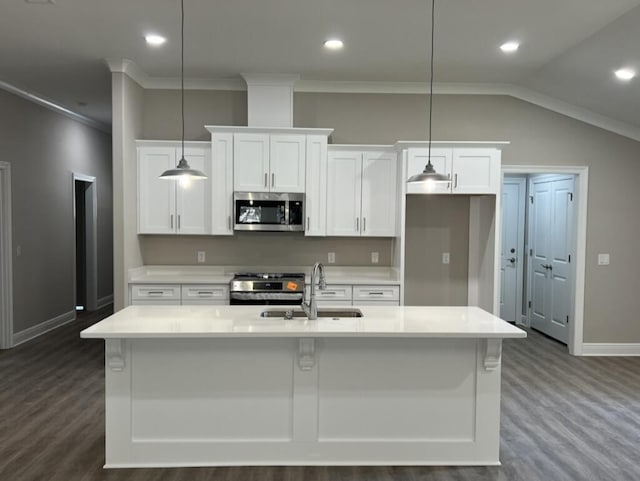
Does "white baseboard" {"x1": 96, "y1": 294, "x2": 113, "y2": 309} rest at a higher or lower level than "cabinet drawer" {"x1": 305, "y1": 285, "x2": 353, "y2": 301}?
lower

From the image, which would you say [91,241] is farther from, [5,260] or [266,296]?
[266,296]

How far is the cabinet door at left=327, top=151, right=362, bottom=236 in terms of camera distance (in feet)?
16.8

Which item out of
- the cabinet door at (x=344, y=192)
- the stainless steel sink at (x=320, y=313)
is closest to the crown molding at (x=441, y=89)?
the cabinet door at (x=344, y=192)

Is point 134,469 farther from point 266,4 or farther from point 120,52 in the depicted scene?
point 120,52

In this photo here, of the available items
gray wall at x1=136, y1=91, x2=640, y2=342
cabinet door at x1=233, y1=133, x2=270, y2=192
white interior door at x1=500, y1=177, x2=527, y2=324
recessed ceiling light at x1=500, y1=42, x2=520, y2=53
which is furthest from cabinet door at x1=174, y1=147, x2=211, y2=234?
white interior door at x1=500, y1=177, x2=527, y2=324

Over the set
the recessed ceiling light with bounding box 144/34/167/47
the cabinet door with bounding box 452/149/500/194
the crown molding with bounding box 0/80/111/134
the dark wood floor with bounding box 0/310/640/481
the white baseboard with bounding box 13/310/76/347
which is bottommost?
the dark wood floor with bounding box 0/310/640/481

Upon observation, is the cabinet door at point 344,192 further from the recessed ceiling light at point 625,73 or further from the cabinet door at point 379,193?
the recessed ceiling light at point 625,73

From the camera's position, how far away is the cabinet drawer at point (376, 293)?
493cm

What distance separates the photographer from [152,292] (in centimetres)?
483

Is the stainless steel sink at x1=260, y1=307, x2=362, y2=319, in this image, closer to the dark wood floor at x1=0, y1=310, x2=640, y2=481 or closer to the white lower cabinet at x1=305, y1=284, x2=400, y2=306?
the dark wood floor at x1=0, y1=310, x2=640, y2=481

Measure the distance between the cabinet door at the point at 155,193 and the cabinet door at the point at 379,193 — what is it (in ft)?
6.51

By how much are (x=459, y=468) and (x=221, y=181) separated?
3.38m

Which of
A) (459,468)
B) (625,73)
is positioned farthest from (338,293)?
(625,73)

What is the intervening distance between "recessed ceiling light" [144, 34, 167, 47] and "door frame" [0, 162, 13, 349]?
2.50 metres
